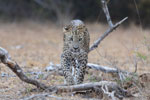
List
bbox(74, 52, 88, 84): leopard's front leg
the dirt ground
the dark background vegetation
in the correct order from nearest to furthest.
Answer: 1. bbox(74, 52, 88, 84): leopard's front leg
2. the dirt ground
3. the dark background vegetation

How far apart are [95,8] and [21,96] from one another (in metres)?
14.8

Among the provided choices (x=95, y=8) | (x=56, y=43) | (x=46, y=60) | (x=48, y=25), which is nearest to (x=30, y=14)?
(x=48, y=25)

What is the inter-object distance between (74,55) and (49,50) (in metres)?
6.21

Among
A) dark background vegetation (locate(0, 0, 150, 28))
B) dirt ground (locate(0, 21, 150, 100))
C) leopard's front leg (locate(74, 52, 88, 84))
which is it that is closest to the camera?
leopard's front leg (locate(74, 52, 88, 84))

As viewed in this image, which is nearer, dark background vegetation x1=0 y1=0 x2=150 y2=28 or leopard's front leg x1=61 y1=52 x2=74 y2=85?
leopard's front leg x1=61 y1=52 x2=74 y2=85

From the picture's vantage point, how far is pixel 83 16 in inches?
796

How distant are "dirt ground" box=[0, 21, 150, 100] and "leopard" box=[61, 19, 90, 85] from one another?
356 millimetres

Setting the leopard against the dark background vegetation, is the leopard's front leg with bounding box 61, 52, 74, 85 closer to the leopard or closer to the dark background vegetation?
the leopard

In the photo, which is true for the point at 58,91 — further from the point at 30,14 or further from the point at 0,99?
the point at 30,14

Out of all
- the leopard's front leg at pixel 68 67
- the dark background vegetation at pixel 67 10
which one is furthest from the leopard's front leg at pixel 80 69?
the dark background vegetation at pixel 67 10

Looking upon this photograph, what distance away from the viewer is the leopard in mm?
5887

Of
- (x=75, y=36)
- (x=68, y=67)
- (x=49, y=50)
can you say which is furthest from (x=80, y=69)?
(x=49, y=50)

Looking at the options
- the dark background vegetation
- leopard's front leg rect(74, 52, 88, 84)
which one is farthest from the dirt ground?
the dark background vegetation

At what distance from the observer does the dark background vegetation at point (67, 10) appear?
18531 mm
